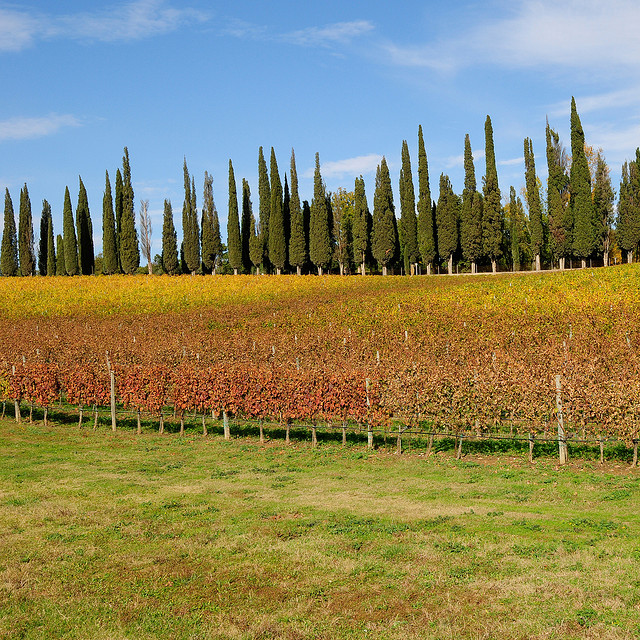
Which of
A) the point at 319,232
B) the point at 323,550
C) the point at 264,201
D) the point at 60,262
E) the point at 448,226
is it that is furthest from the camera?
the point at 60,262

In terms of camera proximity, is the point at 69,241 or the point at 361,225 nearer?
the point at 361,225

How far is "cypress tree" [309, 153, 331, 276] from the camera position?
70.1m

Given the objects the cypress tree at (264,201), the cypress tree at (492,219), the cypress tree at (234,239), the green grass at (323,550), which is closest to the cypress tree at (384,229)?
the cypress tree at (492,219)

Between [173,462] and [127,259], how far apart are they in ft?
198

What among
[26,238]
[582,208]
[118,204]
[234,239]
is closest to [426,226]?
[582,208]

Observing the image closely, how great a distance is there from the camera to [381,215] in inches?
2744

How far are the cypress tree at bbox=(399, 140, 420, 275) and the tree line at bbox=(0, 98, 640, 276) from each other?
0.38 ft

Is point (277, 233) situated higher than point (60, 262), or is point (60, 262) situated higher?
point (277, 233)

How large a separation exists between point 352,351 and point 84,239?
2485 inches

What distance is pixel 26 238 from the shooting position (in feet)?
275

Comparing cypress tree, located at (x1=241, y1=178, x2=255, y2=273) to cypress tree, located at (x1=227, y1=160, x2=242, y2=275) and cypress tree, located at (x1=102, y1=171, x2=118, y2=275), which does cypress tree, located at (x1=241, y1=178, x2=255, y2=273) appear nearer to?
cypress tree, located at (x1=227, y1=160, x2=242, y2=275)

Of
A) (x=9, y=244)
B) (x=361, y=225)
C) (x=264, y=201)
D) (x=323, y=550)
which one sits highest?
(x=264, y=201)

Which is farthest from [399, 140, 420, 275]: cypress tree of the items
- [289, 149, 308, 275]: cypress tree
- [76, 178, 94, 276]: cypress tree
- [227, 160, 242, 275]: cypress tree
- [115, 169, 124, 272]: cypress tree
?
[76, 178, 94, 276]: cypress tree

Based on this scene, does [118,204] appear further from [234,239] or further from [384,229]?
[384,229]
